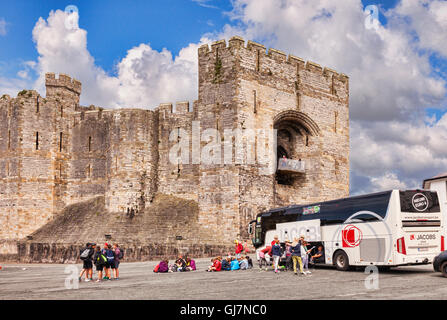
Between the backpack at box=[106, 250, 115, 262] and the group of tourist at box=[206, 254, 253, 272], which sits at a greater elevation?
the backpack at box=[106, 250, 115, 262]

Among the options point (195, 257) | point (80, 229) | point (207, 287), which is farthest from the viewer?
point (80, 229)

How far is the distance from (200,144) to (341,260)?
16013 millimetres

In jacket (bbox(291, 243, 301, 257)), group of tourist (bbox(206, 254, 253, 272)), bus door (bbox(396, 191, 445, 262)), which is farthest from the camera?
group of tourist (bbox(206, 254, 253, 272))

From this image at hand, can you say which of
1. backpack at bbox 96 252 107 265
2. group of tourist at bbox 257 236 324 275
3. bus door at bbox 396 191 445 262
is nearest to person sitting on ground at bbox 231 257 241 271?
Answer: group of tourist at bbox 257 236 324 275

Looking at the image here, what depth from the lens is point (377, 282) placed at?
13852 mm

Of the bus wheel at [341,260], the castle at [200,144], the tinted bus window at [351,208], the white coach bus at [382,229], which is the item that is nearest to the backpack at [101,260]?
the white coach bus at [382,229]

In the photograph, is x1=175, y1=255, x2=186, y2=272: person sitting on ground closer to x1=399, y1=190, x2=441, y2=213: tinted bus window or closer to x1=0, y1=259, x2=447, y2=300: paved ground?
x1=0, y1=259, x2=447, y2=300: paved ground

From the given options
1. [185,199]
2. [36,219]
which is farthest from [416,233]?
[36,219]

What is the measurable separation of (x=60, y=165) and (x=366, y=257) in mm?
26584

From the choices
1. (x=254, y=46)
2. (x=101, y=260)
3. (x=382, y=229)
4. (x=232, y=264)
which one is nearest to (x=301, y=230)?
(x=232, y=264)

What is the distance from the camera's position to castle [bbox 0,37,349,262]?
3130 cm

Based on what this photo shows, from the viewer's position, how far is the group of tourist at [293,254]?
17.3m

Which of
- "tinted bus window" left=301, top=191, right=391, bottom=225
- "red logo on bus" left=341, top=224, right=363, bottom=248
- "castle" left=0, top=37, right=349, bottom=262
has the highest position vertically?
"castle" left=0, top=37, right=349, bottom=262
